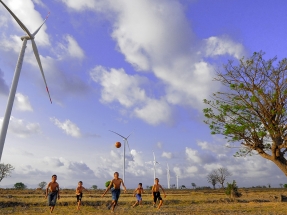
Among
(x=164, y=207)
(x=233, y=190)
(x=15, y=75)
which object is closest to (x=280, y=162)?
(x=164, y=207)

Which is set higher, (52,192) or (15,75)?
(15,75)

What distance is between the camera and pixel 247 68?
20016mm

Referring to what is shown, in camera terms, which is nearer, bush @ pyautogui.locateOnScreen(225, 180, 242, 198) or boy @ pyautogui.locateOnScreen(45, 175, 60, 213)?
boy @ pyautogui.locateOnScreen(45, 175, 60, 213)

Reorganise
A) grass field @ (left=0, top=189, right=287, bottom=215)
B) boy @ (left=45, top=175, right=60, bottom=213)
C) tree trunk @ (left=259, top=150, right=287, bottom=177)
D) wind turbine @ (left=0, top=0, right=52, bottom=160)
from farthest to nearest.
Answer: grass field @ (left=0, top=189, right=287, bottom=215), tree trunk @ (left=259, top=150, right=287, bottom=177), boy @ (left=45, top=175, right=60, bottom=213), wind turbine @ (left=0, top=0, right=52, bottom=160)

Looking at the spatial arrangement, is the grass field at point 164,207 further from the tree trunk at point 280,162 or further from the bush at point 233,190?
the bush at point 233,190

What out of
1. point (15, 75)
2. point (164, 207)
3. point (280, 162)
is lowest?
point (164, 207)

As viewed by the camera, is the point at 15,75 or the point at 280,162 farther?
the point at 15,75

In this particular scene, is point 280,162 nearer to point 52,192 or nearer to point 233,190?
point 52,192

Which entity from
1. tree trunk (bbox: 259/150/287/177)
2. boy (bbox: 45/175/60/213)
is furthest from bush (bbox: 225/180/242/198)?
boy (bbox: 45/175/60/213)

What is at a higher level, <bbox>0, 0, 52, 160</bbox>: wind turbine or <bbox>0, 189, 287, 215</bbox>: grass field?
<bbox>0, 0, 52, 160</bbox>: wind turbine

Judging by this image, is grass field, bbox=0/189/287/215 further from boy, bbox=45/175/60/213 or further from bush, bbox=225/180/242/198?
bush, bbox=225/180/242/198

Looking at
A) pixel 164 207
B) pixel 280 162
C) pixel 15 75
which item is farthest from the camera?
pixel 164 207

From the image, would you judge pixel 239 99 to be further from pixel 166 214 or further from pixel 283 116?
pixel 166 214

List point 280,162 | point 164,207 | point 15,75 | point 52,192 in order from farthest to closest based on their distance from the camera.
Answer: point 164,207
point 15,75
point 280,162
point 52,192
